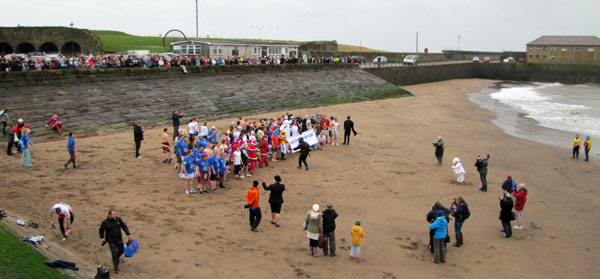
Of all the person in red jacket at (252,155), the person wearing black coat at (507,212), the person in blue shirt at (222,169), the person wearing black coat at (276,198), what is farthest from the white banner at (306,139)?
the person wearing black coat at (507,212)

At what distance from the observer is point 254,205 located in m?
10.7

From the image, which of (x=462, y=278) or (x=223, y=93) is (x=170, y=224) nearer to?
(x=462, y=278)

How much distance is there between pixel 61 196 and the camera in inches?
478

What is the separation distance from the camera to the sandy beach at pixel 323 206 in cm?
928

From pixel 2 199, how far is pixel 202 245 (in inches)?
219

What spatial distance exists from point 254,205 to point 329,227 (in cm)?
196

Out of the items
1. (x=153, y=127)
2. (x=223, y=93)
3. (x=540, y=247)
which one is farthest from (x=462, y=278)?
(x=223, y=93)

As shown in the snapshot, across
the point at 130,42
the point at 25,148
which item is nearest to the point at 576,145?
the point at 25,148

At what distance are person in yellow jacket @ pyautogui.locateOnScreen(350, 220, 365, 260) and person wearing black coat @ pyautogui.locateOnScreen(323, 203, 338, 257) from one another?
0.42 meters

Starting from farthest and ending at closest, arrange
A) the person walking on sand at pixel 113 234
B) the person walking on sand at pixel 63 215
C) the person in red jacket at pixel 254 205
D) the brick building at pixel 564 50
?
the brick building at pixel 564 50 → the person in red jacket at pixel 254 205 → the person walking on sand at pixel 63 215 → the person walking on sand at pixel 113 234

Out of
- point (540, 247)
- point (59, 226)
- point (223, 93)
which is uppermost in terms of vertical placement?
point (223, 93)

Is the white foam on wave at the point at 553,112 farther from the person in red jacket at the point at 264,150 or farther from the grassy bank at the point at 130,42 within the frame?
the grassy bank at the point at 130,42

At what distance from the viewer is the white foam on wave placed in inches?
1117

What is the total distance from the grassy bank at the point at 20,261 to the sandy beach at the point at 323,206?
70cm
